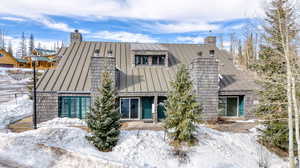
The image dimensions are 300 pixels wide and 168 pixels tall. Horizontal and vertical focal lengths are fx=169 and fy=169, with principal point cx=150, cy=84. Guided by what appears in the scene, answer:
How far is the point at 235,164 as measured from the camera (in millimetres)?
7680

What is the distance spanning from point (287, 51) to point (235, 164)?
205 inches

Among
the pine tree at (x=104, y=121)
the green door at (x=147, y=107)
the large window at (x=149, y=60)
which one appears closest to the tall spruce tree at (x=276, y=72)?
the pine tree at (x=104, y=121)

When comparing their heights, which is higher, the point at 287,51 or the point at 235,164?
the point at 287,51

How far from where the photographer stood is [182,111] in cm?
817

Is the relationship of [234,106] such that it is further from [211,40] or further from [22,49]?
[22,49]

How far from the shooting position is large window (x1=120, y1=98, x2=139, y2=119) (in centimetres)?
1267

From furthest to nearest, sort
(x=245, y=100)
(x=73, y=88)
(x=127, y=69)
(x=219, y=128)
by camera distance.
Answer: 1. (x=127, y=69)
2. (x=245, y=100)
3. (x=73, y=88)
4. (x=219, y=128)

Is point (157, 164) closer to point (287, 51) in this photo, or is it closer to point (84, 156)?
point (84, 156)

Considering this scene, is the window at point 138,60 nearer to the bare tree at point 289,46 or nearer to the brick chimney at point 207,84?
the brick chimney at point 207,84

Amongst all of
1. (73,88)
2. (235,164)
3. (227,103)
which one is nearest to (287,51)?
(235,164)

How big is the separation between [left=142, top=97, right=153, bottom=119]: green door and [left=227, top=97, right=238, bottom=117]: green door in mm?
6346

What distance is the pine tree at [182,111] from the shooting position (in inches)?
318

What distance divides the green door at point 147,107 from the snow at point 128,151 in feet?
12.2

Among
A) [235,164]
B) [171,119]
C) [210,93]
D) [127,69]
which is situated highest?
[127,69]
